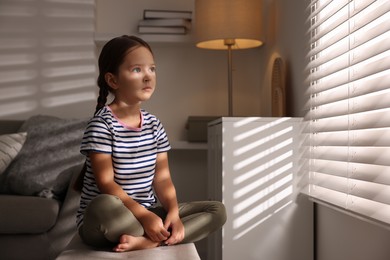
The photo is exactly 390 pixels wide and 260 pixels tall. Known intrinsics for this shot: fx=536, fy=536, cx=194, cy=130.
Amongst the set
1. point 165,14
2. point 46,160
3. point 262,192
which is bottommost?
point 262,192

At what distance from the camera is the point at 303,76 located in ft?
7.86

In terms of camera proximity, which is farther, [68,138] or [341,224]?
[68,138]

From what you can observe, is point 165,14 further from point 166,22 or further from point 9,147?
point 9,147

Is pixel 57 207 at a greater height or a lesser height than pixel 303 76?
lesser

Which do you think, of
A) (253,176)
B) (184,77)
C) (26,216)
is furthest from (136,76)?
(184,77)

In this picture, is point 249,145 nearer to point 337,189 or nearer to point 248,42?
point 337,189

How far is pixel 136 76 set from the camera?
1.49 metres

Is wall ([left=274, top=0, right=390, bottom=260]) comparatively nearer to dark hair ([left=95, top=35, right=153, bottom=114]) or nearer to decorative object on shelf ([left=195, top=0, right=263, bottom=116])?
decorative object on shelf ([left=195, top=0, right=263, bottom=116])

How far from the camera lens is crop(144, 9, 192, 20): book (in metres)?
3.14

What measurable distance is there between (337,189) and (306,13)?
85 centimetres

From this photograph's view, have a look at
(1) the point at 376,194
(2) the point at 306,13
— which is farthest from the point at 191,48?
(1) the point at 376,194

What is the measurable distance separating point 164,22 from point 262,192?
1349 mm

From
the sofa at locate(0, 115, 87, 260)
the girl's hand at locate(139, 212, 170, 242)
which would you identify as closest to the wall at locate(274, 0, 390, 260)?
the girl's hand at locate(139, 212, 170, 242)

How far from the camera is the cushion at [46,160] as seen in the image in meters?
2.57
